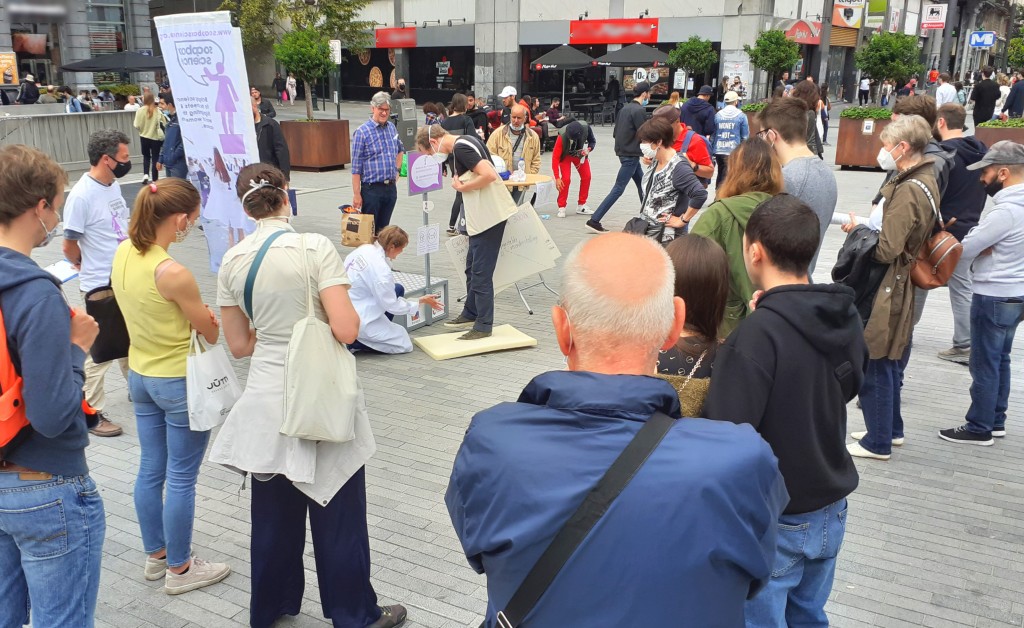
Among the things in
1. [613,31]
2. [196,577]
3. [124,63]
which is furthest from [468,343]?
[613,31]

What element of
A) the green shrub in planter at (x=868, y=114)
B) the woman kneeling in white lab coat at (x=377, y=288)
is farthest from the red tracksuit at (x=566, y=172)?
the green shrub in planter at (x=868, y=114)

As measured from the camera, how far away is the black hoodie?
2.30 metres

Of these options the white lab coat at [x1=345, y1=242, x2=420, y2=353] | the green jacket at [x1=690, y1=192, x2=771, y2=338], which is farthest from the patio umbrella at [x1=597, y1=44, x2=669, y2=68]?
the green jacket at [x1=690, y1=192, x2=771, y2=338]

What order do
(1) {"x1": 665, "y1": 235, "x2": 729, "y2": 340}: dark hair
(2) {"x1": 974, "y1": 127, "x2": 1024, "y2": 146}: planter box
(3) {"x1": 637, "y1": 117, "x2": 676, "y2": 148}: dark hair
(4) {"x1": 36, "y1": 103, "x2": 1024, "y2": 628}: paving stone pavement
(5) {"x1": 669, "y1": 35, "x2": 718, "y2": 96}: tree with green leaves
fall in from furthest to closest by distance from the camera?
1. (5) {"x1": 669, "y1": 35, "x2": 718, "y2": 96}: tree with green leaves
2. (2) {"x1": 974, "y1": 127, "x2": 1024, "y2": 146}: planter box
3. (3) {"x1": 637, "y1": 117, "x2": 676, "y2": 148}: dark hair
4. (4) {"x1": 36, "y1": 103, "x2": 1024, "y2": 628}: paving stone pavement
5. (1) {"x1": 665, "y1": 235, "x2": 729, "y2": 340}: dark hair

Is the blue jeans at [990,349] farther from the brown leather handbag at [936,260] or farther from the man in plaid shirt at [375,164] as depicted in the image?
the man in plaid shirt at [375,164]

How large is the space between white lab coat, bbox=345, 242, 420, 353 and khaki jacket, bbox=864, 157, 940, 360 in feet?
11.8

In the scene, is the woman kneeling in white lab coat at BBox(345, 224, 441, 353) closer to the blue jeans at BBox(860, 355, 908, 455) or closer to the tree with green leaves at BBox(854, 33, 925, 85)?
the blue jeans at BBox(860, 355, 908, 455)

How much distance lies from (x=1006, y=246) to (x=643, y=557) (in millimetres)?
4500

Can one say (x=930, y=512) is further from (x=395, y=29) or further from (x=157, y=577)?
(x=395, y=29)

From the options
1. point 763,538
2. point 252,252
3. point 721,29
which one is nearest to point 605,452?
point 763,538

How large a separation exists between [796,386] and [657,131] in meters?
3.83

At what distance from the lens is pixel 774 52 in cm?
2850

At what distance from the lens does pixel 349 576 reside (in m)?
3.26

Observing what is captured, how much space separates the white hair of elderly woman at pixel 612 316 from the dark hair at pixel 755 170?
2556mm
